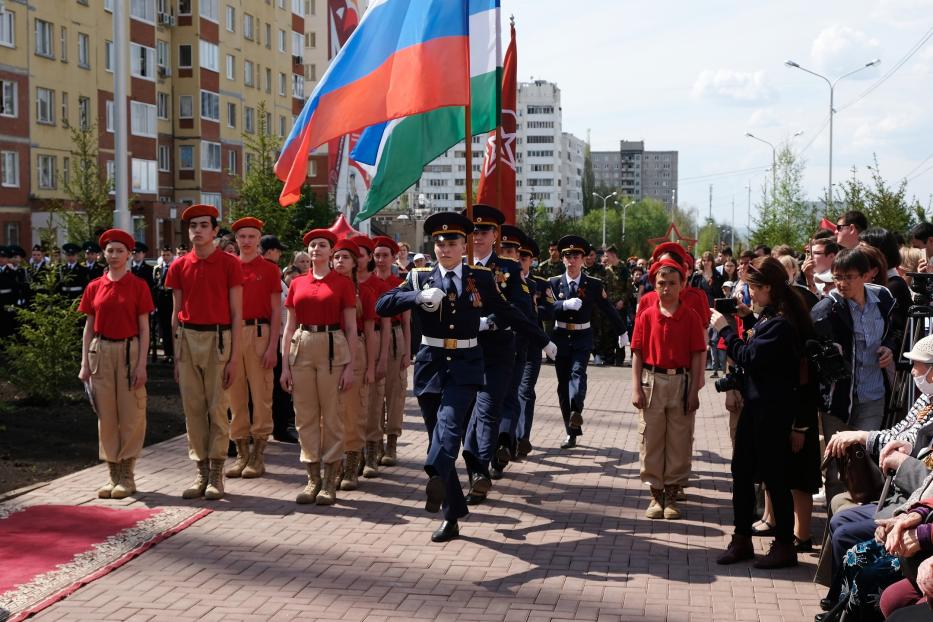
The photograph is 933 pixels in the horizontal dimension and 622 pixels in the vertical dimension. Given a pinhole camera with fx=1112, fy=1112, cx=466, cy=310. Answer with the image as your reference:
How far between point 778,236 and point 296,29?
159 ft

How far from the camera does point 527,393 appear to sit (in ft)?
37.3

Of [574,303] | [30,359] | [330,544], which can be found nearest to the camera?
[330,544]

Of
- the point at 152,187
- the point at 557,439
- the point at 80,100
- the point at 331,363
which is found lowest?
the point at 557,439

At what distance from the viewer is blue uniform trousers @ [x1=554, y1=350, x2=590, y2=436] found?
12.0 metres

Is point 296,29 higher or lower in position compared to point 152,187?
higher

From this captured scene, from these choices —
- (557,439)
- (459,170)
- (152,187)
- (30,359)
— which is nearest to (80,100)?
(152,187)

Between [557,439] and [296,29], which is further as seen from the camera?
[296,29]

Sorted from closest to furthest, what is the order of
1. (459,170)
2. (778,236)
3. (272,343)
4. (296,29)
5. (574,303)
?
(272,343)
(574,303)
(778,236)
(296,29)
(459,170)

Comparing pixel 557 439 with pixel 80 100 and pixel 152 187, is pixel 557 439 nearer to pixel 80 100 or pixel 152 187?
pixel 80 100

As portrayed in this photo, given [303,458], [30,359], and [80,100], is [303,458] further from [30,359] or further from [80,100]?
[80,100]

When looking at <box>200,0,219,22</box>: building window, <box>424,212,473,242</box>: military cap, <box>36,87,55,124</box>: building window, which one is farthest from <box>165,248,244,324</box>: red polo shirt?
<box>200,0,219,22</box>: building window

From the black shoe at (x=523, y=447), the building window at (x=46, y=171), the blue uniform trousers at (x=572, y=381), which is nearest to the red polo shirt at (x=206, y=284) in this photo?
the black shoe at (x=523, y=447)

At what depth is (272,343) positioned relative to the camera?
9.98 meters

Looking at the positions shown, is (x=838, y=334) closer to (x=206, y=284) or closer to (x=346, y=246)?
(x=346, y=246)
